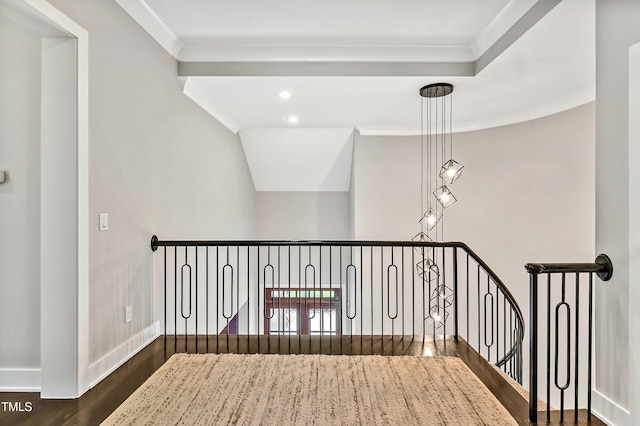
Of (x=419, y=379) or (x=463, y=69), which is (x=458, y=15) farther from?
(x=419, y=379)

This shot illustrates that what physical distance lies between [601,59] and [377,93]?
220cm

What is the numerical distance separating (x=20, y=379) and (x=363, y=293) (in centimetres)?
447

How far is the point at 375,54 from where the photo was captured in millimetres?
3533

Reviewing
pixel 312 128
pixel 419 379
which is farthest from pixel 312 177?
pixel 419 379

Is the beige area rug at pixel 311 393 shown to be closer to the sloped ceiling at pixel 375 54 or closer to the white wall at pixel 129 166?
the white wall at pixel 129 166

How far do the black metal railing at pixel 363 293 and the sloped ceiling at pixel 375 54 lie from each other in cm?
162

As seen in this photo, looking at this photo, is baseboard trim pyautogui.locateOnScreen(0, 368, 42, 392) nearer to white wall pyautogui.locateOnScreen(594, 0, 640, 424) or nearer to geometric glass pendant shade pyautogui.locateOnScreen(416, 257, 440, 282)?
geometric glass pendant shade pyautogui.locateOnScreen(416, 257, 440, 282)

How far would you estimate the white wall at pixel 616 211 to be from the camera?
192cm

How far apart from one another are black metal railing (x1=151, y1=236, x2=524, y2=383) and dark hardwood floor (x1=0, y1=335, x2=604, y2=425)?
2.7 inches

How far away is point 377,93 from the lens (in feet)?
13.3

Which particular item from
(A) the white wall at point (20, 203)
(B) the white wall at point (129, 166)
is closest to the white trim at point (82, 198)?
(B) the white wall at point (129, 166)

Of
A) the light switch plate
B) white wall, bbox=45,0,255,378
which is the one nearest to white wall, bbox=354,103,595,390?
white wall, bbox=45,0,255,378

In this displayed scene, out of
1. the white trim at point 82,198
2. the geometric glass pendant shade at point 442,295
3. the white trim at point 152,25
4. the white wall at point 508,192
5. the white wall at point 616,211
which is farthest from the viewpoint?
the white wall at point 508,192

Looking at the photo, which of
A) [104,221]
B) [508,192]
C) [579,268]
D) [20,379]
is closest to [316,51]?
[104,221]
